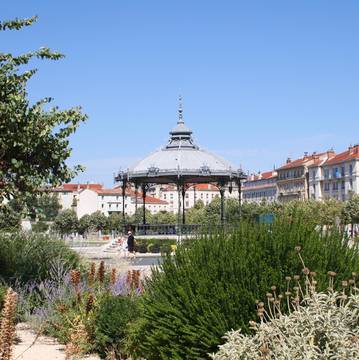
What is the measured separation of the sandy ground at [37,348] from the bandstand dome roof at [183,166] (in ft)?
70.6

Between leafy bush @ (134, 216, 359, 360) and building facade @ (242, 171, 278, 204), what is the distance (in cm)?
14055

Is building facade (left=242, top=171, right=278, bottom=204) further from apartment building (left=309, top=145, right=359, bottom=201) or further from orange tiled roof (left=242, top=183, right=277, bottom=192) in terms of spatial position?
apartment building (left=309, top=145, right=359, bottom=201)

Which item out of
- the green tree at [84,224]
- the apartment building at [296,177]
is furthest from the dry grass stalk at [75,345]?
the apartment building at [296,177]

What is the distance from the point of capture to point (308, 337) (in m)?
3.48

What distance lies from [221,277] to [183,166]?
2558 centimetres

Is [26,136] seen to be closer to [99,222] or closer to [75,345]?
[75,345]

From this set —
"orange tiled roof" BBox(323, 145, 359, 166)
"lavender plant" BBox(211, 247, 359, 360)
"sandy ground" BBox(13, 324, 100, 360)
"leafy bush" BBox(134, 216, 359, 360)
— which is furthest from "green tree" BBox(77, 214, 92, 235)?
"lavender plant" BBox(211, 247, 359, 360)

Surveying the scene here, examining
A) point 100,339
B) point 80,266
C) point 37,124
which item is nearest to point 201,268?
point 100,339

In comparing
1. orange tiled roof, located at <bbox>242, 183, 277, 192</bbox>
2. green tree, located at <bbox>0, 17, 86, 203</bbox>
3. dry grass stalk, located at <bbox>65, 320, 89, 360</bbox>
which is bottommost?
dry grass stalk, located at <bbox>65, 320, 89, 360</bbox>

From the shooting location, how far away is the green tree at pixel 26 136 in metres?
9.98

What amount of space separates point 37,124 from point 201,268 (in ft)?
19.0

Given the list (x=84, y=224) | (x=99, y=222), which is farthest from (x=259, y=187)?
(x=84, y=224)

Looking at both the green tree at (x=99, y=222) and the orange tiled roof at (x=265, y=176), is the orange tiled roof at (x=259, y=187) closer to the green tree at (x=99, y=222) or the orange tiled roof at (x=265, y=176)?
the orange tiled roof at (x=265, y=176)

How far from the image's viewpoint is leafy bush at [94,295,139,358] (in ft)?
24.3
